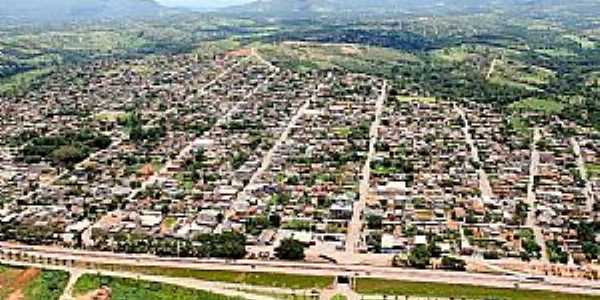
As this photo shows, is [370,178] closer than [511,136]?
Yes

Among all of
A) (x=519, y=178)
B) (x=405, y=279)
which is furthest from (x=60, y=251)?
(x=519, y=178)

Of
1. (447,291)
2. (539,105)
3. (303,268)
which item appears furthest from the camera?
(539,105)

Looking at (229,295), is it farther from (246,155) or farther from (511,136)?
(511,136)

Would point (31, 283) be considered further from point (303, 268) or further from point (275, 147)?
point (275, 147)

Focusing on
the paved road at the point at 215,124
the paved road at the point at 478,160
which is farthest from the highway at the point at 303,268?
the paved road at the point at 478,160

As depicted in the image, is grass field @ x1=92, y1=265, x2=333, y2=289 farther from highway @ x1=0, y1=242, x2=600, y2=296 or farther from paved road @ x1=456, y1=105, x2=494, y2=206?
paved road @ x1=456, y1=105, x2=494, y2=206

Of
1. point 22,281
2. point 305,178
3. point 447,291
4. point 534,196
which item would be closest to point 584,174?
point 534,196

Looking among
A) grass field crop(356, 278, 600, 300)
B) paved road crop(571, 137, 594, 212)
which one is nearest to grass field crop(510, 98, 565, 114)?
paved road crop(571, 137, 594, 212)
